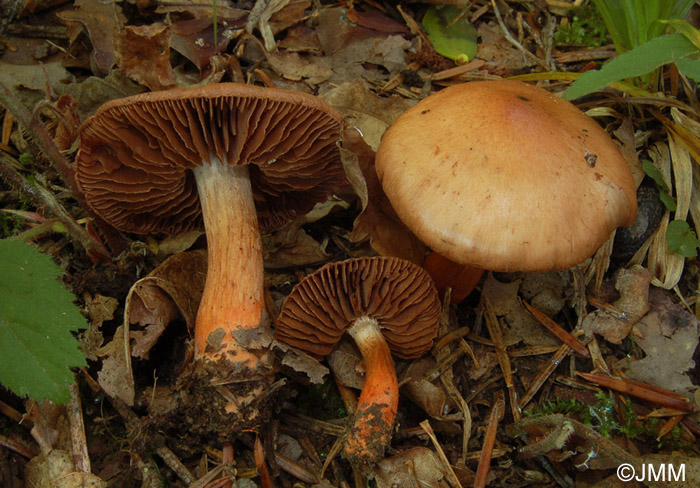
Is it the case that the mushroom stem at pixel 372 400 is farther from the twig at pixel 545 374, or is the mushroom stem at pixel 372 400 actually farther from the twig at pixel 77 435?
the twig at pixel 77 435

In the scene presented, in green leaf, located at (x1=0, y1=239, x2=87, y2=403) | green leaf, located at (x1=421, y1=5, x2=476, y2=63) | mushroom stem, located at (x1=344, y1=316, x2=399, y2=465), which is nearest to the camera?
green leaf, located at (x1=0, y1=239, x2=87, y2=403)

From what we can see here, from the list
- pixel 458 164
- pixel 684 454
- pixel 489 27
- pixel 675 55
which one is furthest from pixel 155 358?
pixel 489 27

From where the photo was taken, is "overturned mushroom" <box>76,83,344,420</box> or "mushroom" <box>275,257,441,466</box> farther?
"mushroom" <box>275,257,441,466</box>

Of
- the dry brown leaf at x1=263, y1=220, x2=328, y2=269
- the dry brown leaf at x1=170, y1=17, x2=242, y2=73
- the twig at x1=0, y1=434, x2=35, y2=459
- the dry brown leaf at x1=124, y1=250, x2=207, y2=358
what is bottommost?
the twig at x1=0, y1=434, x2=35, y2=459

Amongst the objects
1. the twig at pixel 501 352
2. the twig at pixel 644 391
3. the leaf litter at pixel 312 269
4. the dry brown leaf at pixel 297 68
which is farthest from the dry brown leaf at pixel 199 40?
the twig at pixel 644 391

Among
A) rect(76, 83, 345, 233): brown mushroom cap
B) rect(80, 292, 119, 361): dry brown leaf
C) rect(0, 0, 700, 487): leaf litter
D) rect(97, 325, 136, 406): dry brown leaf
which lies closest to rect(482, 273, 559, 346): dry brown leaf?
rect(0, 0, 700, 487): leaf litter

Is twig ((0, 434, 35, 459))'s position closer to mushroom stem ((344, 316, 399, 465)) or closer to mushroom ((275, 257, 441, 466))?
mushroom ((275, 257, 441, 466))

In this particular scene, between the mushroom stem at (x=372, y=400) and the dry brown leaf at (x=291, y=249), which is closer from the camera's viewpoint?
the mushroom stem at (x=372, y=400)

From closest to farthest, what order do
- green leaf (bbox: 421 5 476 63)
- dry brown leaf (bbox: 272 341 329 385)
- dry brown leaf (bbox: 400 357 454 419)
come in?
dry brown leaf (bbox: 272 341 329 385), dry brown leaf (bbox: 400 357 454 419), green leaf (bbox: 421 5 476 63)
